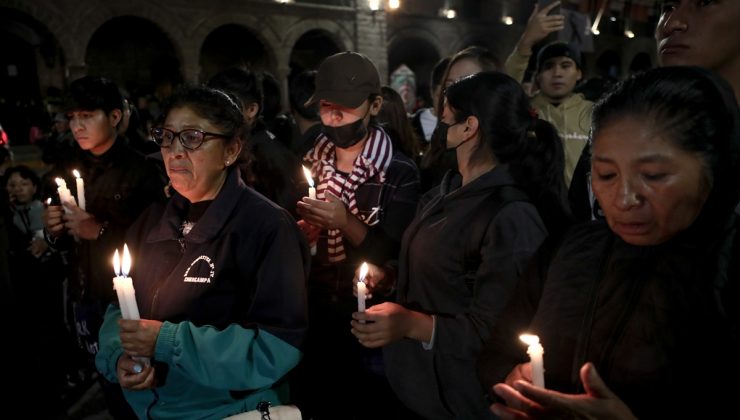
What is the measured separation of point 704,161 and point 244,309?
1.56m

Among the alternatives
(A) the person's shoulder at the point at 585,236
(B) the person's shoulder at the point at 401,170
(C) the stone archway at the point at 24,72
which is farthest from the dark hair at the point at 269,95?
(C) the stone archway at the point at 24,72

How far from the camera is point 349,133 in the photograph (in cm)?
291

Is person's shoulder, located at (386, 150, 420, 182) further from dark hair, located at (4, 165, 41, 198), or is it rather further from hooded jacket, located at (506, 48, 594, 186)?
dark hair, located at (4, 165, 41, 198)

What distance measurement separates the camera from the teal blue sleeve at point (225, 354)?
1746mm

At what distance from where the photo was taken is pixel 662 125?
111cm

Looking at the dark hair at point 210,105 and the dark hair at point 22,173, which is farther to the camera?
the dark hair at point 22,173

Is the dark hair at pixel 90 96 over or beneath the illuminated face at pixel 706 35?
over

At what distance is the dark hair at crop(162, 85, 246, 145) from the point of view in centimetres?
205

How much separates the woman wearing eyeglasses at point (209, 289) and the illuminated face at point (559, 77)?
114 inches

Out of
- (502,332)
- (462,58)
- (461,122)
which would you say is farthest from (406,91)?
(502,332)

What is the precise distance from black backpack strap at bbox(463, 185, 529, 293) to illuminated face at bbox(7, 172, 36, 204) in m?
5.24

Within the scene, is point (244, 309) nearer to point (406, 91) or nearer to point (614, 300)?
point (614, 300)

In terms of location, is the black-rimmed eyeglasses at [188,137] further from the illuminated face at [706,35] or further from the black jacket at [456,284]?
the illuminated face at [706,35]

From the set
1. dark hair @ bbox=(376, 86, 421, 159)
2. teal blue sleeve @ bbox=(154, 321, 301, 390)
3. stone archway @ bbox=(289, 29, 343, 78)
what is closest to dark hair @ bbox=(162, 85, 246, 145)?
teal blue sleeve @ bbox=(154, 321, 301, 390)
